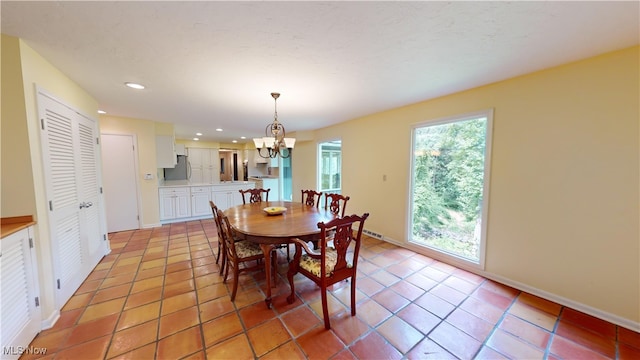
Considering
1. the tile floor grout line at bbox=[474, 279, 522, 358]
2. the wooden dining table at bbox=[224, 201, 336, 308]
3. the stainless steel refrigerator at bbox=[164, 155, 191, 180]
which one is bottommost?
the tile floor grout line at bbox=[474, 279, 522, 358]

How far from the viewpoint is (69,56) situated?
185cm

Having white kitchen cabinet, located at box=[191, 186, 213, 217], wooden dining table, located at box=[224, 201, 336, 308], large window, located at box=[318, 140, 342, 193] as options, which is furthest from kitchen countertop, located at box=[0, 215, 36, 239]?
large window, located at box=[318, 140, 342, 193]

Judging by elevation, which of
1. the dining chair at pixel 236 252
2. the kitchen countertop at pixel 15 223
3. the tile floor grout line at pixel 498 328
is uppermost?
the kitchen countertop at pixel 15 223

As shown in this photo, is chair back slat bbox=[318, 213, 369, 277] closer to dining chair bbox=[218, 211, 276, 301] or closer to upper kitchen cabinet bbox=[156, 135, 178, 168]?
dining chair bbox=[218, 211, 276, 301]

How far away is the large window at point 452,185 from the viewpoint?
2.64 metres

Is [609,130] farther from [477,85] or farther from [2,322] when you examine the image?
[2,322]

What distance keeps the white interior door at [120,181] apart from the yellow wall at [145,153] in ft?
0.31

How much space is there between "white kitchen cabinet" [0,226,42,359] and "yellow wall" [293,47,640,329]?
4236mm

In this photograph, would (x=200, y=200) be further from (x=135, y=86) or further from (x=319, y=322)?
(x=319, y=322)

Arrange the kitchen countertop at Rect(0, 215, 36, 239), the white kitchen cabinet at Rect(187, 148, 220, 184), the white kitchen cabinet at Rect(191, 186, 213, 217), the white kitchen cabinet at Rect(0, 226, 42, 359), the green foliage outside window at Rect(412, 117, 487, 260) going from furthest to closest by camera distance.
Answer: the white kitchen cabinet at Rect(187, 148, 220, 184) → the white kitchen cabinet at Rect(191, 186, 213, 217) → the green foliage outside window at Rect(412, 117, 487, 260) → the kitchen countertop at Rect(0, 215, 36, 239) → the white kitchen cabinet at Rect(0, 226, 42, 359)

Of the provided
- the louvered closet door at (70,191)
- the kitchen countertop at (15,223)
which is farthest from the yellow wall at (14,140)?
the louvered closet door at (70,191)

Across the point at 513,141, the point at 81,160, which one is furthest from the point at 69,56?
the point at 513,141

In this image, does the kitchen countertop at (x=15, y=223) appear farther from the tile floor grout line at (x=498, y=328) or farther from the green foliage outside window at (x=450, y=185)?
the green foliage outside window at (x=450, y=185)

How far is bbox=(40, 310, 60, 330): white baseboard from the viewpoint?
1758 millimetres
